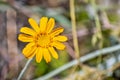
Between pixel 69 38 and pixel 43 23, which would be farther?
pixel 69 38

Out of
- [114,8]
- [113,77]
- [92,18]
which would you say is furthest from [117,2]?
[113,77]

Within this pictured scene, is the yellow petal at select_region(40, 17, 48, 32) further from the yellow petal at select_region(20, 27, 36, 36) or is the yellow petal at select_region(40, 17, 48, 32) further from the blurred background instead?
the blurred background

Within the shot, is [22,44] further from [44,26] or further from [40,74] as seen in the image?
[44,26]

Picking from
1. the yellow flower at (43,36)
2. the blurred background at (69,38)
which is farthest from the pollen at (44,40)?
the blurred background at (69,38)

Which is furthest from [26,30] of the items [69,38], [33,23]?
[69,38]

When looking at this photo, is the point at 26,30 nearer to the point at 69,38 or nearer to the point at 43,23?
the point at 43,23

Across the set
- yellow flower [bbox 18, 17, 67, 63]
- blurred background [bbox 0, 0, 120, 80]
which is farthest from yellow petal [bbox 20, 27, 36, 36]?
blurred background [bbox 0, 0, 120, 80]
